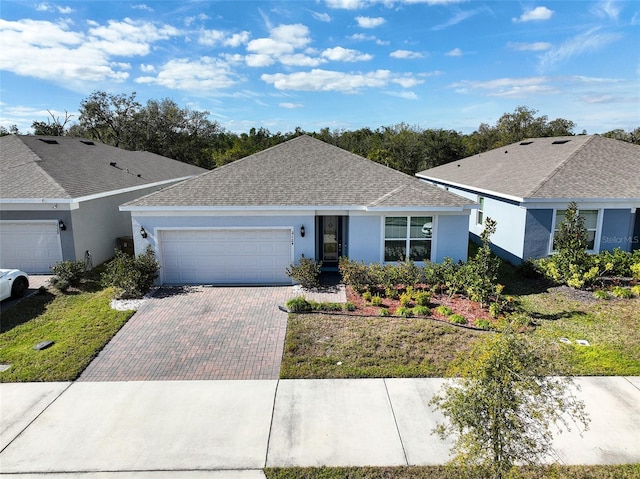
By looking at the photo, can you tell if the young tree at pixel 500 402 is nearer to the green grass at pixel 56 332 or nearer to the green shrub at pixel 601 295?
the green grass at pixel 56 332

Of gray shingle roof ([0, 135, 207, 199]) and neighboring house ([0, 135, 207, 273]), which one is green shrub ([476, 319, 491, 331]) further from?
gray shingle roof ([0, 135, 207, 199])

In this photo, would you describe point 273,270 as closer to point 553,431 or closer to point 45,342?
point 45,342

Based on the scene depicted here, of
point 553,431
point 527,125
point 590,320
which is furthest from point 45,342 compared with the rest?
point 527,125

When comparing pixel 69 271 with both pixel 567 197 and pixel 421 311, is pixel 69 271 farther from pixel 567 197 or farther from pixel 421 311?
pixel 567 197

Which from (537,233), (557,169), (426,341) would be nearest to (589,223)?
(537,233)

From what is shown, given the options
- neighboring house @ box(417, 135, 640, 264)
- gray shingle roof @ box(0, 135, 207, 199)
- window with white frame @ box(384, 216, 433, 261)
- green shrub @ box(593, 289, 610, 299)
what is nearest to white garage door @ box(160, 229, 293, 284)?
window with white frame @ box(384, 216, 433, 261)
